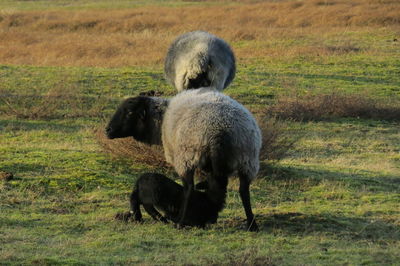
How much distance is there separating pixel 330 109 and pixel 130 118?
26.8ft

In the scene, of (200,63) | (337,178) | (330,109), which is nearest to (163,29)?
(330,109)

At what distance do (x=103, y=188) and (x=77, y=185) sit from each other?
0.34m

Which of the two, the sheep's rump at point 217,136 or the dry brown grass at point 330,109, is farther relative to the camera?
the dry brown grass at point 330,109

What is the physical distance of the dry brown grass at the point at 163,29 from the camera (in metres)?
25.0

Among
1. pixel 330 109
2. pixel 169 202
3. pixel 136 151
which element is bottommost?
pixel 330 109

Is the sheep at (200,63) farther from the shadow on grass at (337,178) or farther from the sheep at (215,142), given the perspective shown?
the sheep at (215,142)

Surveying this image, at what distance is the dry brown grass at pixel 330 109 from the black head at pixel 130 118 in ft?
23.0

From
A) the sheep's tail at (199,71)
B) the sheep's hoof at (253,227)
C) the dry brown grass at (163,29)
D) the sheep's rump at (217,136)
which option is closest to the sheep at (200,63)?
the sheep's tail at (199,71)

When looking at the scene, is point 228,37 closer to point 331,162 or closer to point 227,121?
point 331,162

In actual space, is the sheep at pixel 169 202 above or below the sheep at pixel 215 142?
below

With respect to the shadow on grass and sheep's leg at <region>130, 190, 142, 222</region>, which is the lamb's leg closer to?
sheep's leg at <region>130, 190, 142, 222</region>

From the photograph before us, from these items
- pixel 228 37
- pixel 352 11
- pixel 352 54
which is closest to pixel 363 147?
pixel 352 54

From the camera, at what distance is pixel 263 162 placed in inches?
443

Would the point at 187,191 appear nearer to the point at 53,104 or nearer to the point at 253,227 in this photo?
the point at 253,227
